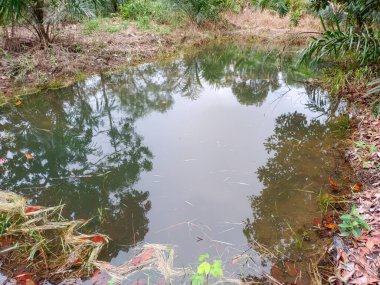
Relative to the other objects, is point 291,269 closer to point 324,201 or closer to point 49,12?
point 324,201

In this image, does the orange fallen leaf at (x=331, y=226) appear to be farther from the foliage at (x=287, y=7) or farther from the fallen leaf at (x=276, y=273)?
the foliage at (x=287, y=7)

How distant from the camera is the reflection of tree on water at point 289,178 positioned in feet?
9.29

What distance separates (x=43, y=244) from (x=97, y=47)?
21.7 feet

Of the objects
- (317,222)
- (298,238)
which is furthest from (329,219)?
(298,238)

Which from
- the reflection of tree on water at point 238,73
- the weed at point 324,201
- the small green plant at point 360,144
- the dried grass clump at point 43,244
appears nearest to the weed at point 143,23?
the reflection of tree on water at point 238,73

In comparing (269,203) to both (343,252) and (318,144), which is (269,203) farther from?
(318,144)

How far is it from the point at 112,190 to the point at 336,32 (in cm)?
407

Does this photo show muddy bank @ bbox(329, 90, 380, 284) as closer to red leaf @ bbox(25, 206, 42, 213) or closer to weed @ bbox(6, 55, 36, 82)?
red leaf @ bbox(25, 206, 42, 213)

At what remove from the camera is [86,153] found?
4.11 metres

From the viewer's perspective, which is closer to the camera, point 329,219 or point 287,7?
point 329,219

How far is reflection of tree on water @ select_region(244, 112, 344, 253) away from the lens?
2.83 m

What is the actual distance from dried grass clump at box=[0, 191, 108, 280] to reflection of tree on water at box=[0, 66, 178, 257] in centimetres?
18

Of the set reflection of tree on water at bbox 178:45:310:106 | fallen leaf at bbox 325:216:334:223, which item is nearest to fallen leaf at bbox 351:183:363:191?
fallen leaf at bbox 325:216:334:223

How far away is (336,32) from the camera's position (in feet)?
15.6
